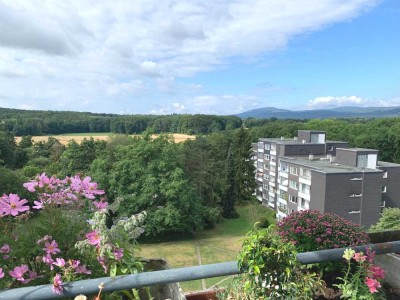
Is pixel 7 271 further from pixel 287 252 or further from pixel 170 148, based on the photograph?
pixel 170 148

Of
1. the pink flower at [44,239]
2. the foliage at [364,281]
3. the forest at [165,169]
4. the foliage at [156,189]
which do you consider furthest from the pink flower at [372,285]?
the foliage at [156,189]

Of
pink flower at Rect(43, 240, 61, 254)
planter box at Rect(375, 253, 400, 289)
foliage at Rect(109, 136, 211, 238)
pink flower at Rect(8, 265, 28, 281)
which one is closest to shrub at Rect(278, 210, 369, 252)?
planter box at Rect(375, 253, 400, 289)

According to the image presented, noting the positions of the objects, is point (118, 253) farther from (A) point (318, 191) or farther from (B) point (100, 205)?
(A) point (318, 191)

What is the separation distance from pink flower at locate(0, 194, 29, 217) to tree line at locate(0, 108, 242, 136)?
1971 inches

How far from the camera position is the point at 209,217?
3014 centimetres

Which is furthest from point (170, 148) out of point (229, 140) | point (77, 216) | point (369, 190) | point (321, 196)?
point (77, 216)

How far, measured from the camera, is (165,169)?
88.5 ft

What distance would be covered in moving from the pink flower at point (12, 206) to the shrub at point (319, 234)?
2.48 meters

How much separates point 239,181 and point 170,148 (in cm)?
1433

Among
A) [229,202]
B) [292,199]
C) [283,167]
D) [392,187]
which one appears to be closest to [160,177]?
[229,202]

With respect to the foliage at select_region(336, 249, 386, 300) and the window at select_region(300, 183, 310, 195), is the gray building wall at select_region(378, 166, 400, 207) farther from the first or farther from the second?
the foliage at select_region(336, 249, 386, 300)

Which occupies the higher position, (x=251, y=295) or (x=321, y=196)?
(x=251, y=295)

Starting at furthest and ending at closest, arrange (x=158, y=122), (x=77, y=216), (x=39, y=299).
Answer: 1. (x=158, y=122)
2. (x=77, y=216)
3. (x=39, y=299)

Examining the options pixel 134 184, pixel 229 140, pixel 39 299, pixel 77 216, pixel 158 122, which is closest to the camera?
pixel 39 299
